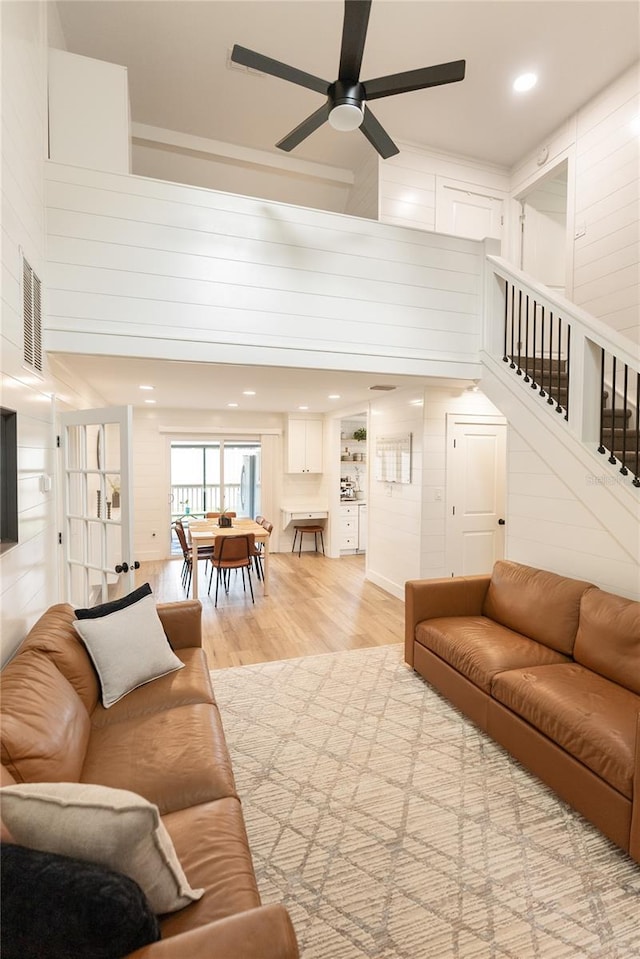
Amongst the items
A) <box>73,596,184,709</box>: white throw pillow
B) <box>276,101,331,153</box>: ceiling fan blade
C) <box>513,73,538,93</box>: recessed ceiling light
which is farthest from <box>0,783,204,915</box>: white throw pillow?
<box>513,73,538,93</box>: recessed ceiling light

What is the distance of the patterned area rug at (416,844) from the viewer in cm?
153

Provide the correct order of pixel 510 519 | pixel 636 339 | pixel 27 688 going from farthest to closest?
1. pixel 510 519
2. pixel 636 339
3. pixel 27 688

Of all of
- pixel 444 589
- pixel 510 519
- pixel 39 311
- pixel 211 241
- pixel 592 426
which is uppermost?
pixel 211 241

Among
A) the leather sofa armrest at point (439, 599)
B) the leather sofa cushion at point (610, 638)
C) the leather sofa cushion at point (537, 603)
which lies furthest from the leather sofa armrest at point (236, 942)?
the leather sofa armrest at point (439, 599)

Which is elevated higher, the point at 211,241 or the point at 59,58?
the point at 59,58

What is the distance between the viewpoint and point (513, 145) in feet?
15.0

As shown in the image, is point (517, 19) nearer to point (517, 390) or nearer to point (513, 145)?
point (513, 145)

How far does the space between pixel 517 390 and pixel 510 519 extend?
1099 millimetres

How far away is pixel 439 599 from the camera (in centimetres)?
332

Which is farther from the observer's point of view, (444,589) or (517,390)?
(517,390)

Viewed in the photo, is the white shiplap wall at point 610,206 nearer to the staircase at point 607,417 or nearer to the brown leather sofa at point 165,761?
the staircase at point 607,417

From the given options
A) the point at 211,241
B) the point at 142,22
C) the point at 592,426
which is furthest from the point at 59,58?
the point at 592,426

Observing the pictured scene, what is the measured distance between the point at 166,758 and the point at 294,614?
317cm

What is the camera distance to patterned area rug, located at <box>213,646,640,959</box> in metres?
1.53
